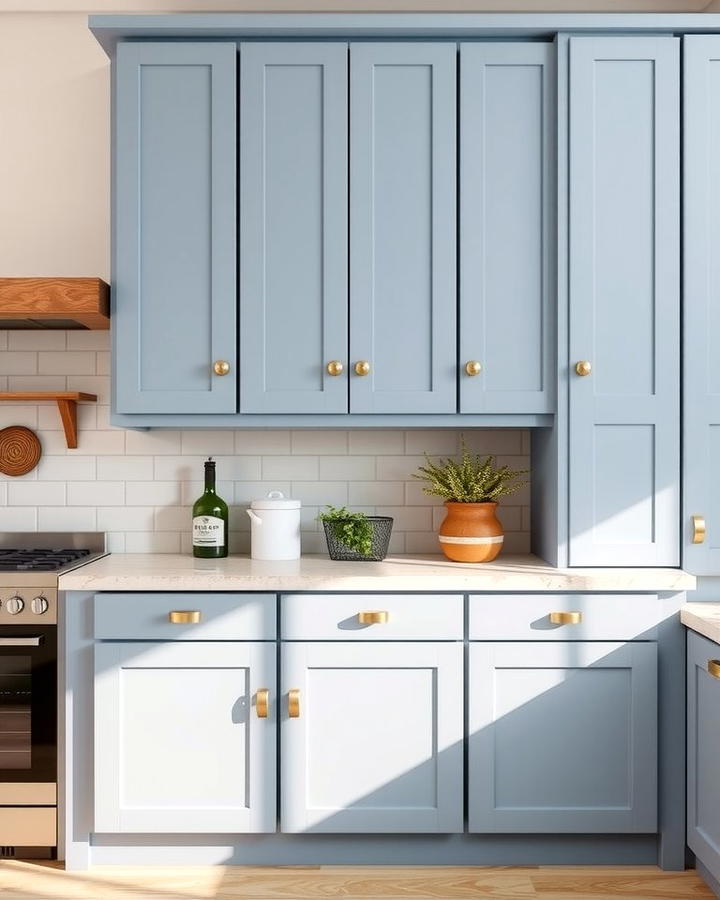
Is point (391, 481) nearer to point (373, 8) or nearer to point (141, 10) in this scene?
point (373, 8)

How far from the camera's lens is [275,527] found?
103 inches

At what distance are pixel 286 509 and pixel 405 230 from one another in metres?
0.98

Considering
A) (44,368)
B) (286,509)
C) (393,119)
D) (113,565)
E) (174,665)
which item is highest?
(393,119)

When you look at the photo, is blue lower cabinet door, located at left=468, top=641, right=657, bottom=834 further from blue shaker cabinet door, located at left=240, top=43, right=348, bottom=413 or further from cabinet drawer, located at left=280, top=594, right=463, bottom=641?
blue shaker cabinet door, located at left=240, top=43, right=348, bottom=413

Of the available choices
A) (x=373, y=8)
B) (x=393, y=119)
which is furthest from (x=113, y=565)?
(x=373, y=8)

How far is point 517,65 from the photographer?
8.05ft

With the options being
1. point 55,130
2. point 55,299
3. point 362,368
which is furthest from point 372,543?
point 55,130

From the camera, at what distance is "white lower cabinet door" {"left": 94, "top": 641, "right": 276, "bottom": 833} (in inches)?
90.6

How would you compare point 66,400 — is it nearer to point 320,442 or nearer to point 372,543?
point 320,442

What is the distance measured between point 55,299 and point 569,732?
2039mm

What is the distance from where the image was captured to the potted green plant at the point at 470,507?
254 centimetres

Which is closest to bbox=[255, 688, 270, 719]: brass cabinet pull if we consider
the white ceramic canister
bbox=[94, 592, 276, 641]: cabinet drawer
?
bbox=[94, 592, 276, 641]: cabinet drawer

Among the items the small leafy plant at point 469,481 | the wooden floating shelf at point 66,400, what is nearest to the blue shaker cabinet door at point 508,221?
the small leafy plant at point 469,481

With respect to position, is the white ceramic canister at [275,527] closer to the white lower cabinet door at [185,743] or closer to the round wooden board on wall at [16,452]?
the white lower cabinet door at [185,743]
